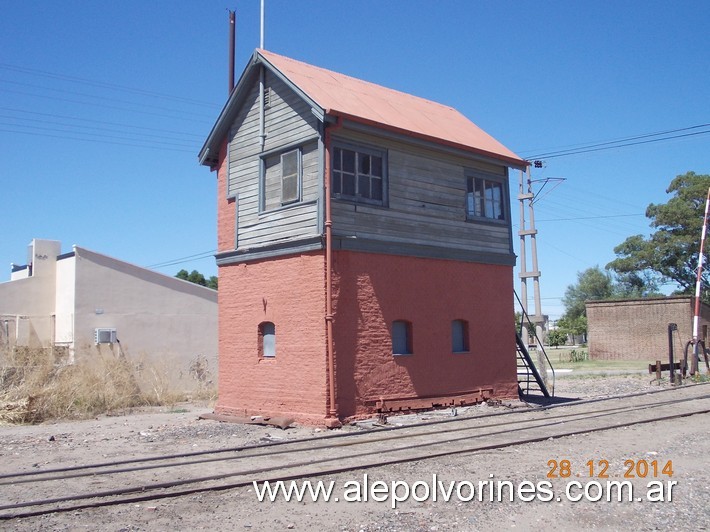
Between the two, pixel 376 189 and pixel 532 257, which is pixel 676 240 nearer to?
pixel 532 257

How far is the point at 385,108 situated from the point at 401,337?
571 centimetres

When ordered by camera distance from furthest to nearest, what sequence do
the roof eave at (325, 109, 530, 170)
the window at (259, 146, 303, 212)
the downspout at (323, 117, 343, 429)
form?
the window at (259, 146, 303, 212)
the roof eave at (325, 109, 530, 170)
the downspout at (323, 117, 343, 429)

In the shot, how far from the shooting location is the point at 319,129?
15008 mm

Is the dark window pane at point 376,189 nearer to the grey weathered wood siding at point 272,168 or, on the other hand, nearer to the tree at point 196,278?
the grey weathered wood siding at point 272,168

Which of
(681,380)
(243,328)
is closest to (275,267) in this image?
(243,328)

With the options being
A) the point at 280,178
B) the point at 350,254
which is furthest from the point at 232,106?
the point at 350,254

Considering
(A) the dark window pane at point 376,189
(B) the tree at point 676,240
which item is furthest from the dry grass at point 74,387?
(B) the tree at point 676,240

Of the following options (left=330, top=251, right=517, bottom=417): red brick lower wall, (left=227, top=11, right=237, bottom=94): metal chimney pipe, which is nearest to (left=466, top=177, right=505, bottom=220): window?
(left=330, top=251, right=517, bottom=417): red brick lower wall

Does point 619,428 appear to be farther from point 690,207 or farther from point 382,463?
point 690,207

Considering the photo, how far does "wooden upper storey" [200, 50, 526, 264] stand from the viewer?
15203 mm

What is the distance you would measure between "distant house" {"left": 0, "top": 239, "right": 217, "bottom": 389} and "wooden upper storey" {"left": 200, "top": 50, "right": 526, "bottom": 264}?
7.98 m

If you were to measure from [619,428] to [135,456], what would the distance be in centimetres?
873

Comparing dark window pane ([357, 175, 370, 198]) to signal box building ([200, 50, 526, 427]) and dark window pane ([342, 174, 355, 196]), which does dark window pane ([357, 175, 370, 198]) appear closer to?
signal box building ([200, 50, 526, 427])

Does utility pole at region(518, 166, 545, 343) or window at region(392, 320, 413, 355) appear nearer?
window at region(392, 320, 413, 355)
